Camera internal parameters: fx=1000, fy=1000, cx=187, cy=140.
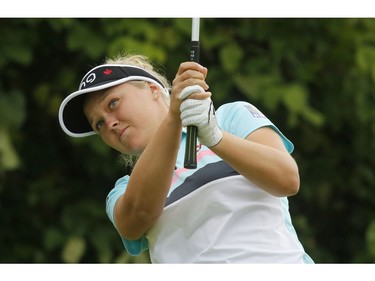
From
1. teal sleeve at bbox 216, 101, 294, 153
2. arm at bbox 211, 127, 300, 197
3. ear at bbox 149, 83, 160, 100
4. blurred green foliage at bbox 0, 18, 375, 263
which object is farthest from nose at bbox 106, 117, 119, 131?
blurred green foliage at bbox 0, 18, 375, 263

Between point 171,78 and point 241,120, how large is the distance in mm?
3760

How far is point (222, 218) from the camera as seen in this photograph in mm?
2791

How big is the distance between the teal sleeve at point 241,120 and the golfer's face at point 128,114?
186mm

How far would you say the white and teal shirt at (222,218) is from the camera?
2.79 meters

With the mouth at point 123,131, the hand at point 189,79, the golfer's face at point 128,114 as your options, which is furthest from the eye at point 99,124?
the hand at point 189,79

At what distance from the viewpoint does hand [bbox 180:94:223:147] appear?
8.40 ft

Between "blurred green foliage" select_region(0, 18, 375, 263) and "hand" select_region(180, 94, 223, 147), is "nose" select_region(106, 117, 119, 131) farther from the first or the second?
"blurred green foliage" select_region(0, 18, 375, 263)

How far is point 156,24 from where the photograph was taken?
634 centimetres

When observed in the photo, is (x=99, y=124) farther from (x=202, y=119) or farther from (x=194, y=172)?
(x=202, y=119)

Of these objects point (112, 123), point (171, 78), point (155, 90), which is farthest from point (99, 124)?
point (171, 78)

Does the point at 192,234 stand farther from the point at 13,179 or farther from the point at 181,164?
the point at 13,179

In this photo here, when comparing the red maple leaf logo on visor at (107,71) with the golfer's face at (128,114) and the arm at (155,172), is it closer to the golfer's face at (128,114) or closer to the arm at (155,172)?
the golfer's face at (128,114)

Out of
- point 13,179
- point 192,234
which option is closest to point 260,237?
point 192,234

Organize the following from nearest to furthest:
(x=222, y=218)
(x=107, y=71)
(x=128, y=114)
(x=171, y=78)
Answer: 1. (x=222, y=218)
2. (x=128, y=114)
3. (x=107, y=71)
4. (x=171, y=78)
